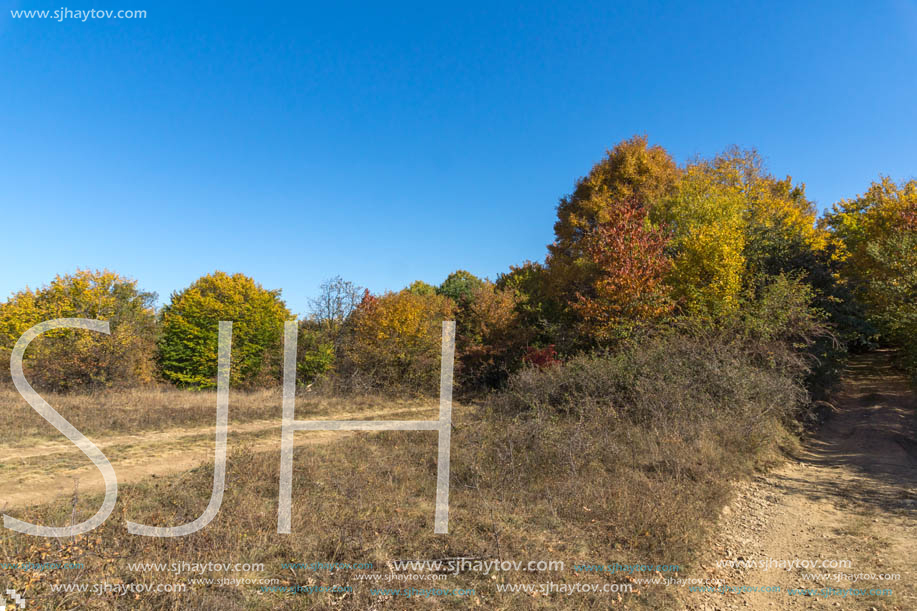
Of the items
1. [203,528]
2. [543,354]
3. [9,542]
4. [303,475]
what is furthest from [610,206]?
[9,542]

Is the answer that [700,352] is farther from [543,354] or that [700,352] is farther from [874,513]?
[543,354]

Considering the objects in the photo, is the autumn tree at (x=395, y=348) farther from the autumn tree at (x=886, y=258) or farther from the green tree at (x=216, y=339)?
the autumn tree at (x=886, y=258)

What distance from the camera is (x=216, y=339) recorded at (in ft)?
91.0

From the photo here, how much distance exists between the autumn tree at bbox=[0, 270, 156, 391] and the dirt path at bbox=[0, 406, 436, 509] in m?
10.5

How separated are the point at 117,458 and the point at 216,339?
65.6 feet

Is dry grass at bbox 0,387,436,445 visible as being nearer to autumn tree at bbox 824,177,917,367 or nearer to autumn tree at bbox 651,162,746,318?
autumn tree at bbox 651,162,746,318

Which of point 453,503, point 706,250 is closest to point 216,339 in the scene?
point 453,503

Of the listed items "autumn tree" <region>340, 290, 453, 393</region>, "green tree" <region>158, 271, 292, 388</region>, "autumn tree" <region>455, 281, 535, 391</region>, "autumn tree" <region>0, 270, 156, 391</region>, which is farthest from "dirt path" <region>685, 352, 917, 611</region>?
"green tree" <region>158, 271, 292, 388</region>

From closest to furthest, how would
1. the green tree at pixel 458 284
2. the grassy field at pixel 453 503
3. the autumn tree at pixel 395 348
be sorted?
the grassy field at pixel 453 503
the autumn tree at pixel 395 348
the green tree at pixel 458 284

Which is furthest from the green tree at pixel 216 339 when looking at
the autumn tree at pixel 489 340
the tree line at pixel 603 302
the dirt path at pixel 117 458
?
the dirt path at pixel 117 458

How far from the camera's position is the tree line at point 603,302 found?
584 inches

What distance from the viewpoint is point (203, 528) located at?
542 cm

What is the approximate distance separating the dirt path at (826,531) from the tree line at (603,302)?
14.3 ft

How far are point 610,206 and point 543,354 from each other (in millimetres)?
7924
